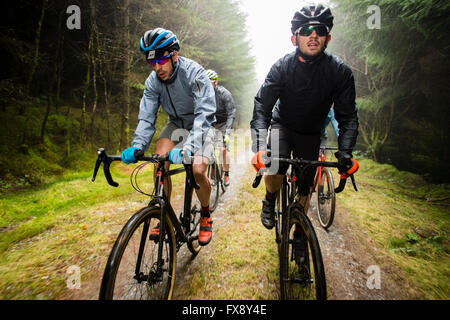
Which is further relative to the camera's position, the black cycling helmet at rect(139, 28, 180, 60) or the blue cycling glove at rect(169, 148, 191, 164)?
the black cycling helmet at rect(139, 28, 180, 60)

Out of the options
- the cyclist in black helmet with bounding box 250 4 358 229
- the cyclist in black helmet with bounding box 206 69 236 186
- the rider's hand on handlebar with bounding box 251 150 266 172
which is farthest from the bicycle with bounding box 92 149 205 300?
the cyclist in black helmet with bounding box 206 69 236 186

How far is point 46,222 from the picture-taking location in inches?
129

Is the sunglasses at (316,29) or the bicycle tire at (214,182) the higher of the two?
the sunglasses at (316,29)

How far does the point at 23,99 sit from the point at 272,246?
724 cm

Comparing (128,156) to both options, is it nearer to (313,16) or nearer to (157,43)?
(157,43)

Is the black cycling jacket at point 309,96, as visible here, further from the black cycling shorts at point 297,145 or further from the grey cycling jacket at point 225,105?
the grey cycling jacket at point 225,105

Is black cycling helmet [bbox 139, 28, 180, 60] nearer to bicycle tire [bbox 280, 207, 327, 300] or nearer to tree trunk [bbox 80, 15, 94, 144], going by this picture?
bicycle tire [bbox 280, 207, 327, 300]

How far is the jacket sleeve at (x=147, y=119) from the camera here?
2.14 meters

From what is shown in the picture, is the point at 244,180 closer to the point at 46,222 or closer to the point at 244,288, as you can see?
the point at 244,288

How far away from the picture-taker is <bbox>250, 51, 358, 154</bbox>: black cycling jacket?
81.4 inches

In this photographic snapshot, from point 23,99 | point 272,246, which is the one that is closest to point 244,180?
point 272,246

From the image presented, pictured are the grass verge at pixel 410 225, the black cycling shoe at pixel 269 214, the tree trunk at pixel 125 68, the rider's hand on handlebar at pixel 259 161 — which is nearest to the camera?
the rider's hand on handlebar at pixel 259 161

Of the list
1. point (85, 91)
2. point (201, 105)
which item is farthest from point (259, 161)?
point (85, 91)

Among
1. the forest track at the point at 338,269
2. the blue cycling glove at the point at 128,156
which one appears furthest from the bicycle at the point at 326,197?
the blue cycling glove at the point at 128,156
